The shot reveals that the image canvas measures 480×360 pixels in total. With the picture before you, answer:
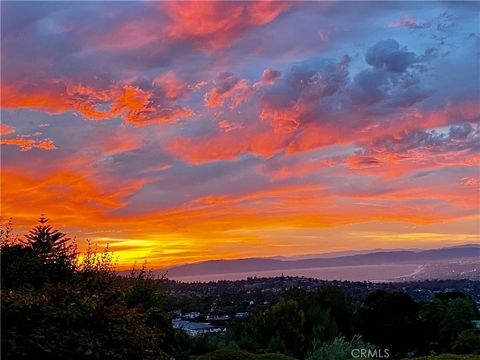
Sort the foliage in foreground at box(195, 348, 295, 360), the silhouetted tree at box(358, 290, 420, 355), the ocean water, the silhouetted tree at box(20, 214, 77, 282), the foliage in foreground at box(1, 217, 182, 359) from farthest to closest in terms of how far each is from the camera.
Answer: the ocean water → the silhouetted tree at box(358, 290, 420, 355) → the foliage in foreground at box(195, 348, 295, 360) → the silhouetted tree at box(20, 214, 77, 282) → the foliage in foreground at box(1, 217, 182, 359)

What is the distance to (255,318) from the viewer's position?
30.1 metres

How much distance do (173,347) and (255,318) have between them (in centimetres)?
1743

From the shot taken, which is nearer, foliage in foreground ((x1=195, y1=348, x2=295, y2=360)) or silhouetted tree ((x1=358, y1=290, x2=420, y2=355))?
foliage in foreground ((x1=195, y1=348, x2=295, y2=360))

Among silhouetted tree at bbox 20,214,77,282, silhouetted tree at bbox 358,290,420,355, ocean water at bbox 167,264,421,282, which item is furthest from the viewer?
ocean water at bbox 167,264,421,282

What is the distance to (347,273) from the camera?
371ft

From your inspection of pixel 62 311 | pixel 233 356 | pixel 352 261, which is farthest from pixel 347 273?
pixel 62 311

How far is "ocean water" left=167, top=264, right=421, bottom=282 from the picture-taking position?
94.6 m

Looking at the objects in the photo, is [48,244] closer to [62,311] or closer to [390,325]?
[62,311]

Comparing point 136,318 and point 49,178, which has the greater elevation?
point 49,178

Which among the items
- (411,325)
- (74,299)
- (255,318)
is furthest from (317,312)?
(74,299)

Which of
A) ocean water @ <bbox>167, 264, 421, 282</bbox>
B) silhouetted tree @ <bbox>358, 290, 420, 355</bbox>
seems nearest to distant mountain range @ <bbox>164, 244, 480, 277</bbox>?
ocean water @ <bbox>167, 264, 421, 282</bbox>

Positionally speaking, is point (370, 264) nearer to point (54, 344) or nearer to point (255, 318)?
point (255, 318)

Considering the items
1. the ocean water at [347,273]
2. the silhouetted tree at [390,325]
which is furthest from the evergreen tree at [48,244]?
the ocean water at [347,273]

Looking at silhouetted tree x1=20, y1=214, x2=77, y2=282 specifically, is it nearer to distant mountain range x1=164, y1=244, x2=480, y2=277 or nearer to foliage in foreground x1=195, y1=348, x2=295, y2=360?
foliage in foreground x1=195, y1=348, x2=295, y2=360
